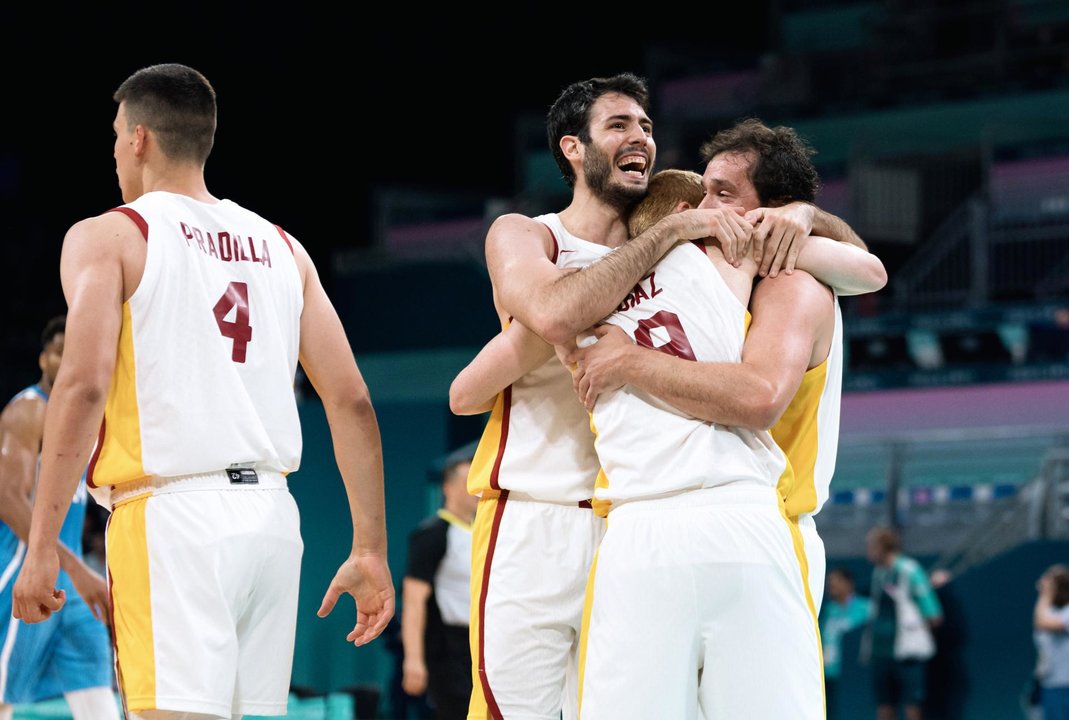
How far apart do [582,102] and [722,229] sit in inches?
35.3

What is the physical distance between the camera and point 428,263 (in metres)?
16.5

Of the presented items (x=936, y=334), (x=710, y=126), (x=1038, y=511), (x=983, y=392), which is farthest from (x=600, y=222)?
(x=710, y=126)

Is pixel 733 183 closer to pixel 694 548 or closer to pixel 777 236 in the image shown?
pixel 777 236

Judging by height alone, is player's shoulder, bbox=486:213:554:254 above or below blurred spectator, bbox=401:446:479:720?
above

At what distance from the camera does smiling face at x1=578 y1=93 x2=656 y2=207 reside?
4375 millimetres

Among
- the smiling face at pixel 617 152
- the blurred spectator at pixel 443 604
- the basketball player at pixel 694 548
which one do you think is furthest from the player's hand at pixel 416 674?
the basketball player at pixel 694 548

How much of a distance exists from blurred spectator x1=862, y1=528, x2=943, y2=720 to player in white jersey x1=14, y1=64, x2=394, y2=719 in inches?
336

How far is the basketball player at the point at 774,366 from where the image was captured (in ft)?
11.7

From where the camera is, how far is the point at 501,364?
13.6ft

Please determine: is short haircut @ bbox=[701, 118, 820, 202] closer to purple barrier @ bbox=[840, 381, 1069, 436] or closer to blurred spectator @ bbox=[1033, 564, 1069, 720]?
blurred spectator @ bbox=[1033, 564, 1069, 720]

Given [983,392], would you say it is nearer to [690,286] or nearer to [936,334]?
[936,334]

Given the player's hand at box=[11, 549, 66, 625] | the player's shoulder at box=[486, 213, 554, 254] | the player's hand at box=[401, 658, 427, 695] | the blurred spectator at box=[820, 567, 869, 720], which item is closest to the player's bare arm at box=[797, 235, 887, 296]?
the player's shoulder at box=[486, 213, 554, 254]

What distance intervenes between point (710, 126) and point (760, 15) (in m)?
5.86

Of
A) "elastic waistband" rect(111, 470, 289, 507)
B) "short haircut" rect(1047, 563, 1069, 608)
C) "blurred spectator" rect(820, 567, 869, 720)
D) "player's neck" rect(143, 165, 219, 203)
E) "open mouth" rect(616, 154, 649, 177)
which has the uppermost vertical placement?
"open mouth" rect(616, 154, 649, 177)
